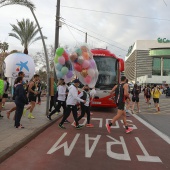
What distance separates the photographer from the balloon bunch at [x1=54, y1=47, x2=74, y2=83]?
12.0 m

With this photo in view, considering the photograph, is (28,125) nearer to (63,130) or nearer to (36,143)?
(63,130)

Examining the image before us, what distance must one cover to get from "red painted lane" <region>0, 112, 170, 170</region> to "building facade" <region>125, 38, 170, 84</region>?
83.2m

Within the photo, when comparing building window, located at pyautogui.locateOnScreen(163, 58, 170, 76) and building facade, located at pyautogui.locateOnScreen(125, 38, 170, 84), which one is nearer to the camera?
building facade, located at pyautogui.locateOnScreen(125, 38, 170, 84)

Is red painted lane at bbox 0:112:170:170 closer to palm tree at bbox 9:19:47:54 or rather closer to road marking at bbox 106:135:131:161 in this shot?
road marking at bbox 106:135:131:161

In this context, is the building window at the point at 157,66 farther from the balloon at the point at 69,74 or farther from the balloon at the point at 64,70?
the balloon at the point at 64,70

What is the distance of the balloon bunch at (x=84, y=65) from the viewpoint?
1186 centimetres

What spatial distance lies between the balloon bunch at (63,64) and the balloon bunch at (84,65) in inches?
11.1

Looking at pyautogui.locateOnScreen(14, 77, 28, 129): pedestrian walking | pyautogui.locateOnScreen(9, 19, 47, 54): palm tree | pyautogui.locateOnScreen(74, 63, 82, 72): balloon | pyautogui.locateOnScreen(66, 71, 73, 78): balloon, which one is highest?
pyautogui.locateOnScreen(9, 19, 47, 54): palm tree

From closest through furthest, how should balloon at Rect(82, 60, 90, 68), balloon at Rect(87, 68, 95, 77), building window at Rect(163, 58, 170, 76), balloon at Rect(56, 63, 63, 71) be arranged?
balloon at Rect(82, 60, 90, 68), balloon at Rect(87, 68, 95, 77), balloon at Rect(56, 63, 63, 71), building window at Rect(163, 58, 170, 76)

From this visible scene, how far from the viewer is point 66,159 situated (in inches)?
225

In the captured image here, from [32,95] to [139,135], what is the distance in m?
4.35

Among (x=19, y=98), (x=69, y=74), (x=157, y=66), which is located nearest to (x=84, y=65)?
(x=69, y=74)

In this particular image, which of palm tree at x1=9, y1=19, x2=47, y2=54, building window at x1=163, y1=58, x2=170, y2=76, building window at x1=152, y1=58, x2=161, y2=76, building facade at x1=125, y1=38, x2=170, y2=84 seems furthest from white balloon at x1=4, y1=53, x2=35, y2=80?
building window at x1=152, y1=58, x2=161, y2=76

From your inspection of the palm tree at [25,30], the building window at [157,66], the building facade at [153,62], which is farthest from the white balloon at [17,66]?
the building window at [157,66]
